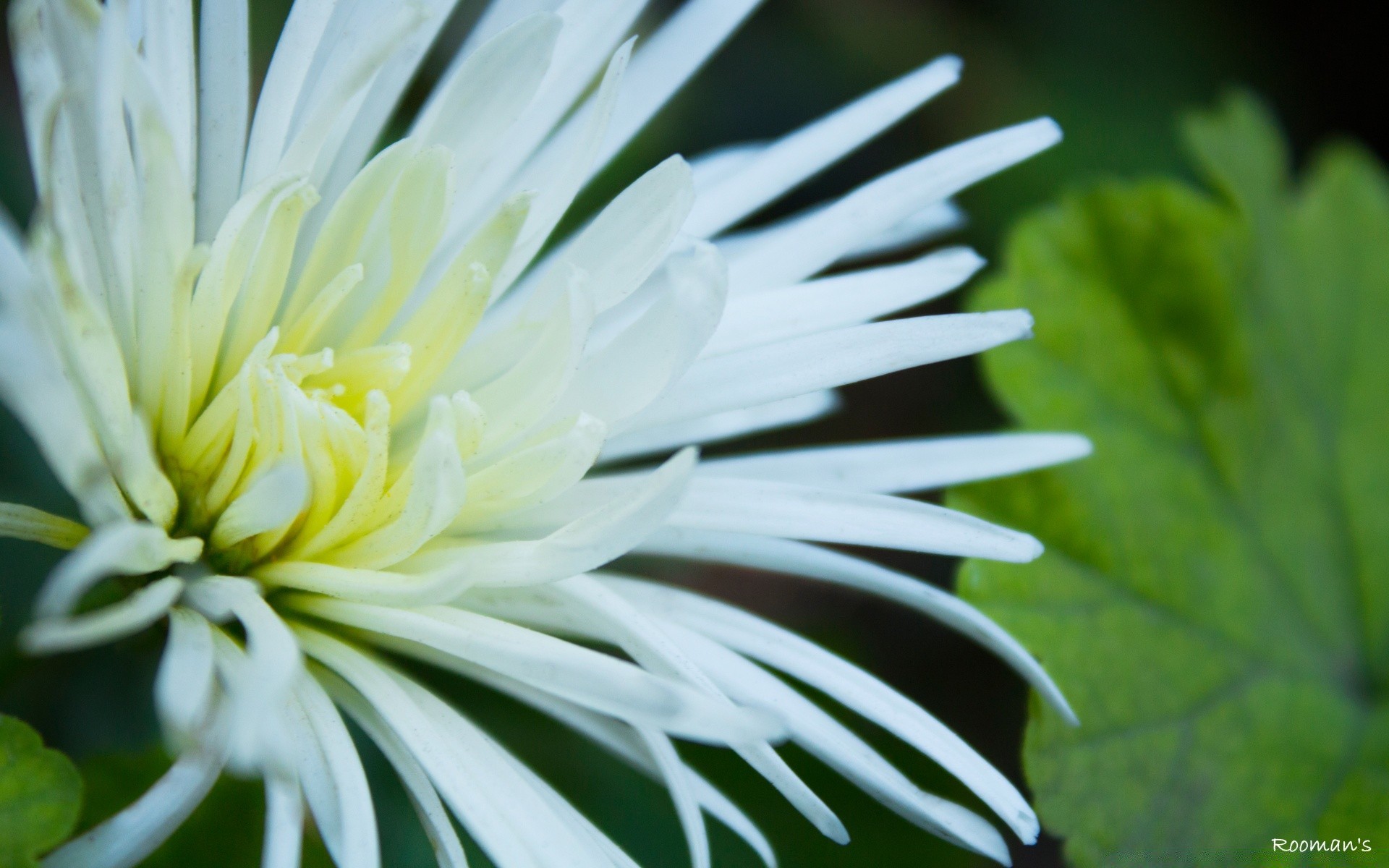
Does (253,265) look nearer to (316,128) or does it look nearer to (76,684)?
(316,128)

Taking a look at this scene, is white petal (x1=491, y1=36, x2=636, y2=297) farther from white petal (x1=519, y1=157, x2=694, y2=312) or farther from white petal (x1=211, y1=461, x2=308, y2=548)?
white petal (x1=211, y1=461, x2=308, y2=548)

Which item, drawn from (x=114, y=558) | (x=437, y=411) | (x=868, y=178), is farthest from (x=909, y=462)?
(x=868, y=178)

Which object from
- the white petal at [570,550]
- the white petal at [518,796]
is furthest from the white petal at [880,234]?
the white petal at [518,796]

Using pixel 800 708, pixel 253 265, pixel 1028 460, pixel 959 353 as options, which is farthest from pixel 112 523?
pixel 1028 460

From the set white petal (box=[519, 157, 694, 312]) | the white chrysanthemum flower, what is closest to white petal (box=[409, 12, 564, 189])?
the white chrysanthemum flower

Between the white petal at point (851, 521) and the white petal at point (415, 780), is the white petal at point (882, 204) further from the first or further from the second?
the white petal at point (415, 780)

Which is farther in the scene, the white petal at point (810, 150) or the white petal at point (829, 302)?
the white petal at point (810, 150)
